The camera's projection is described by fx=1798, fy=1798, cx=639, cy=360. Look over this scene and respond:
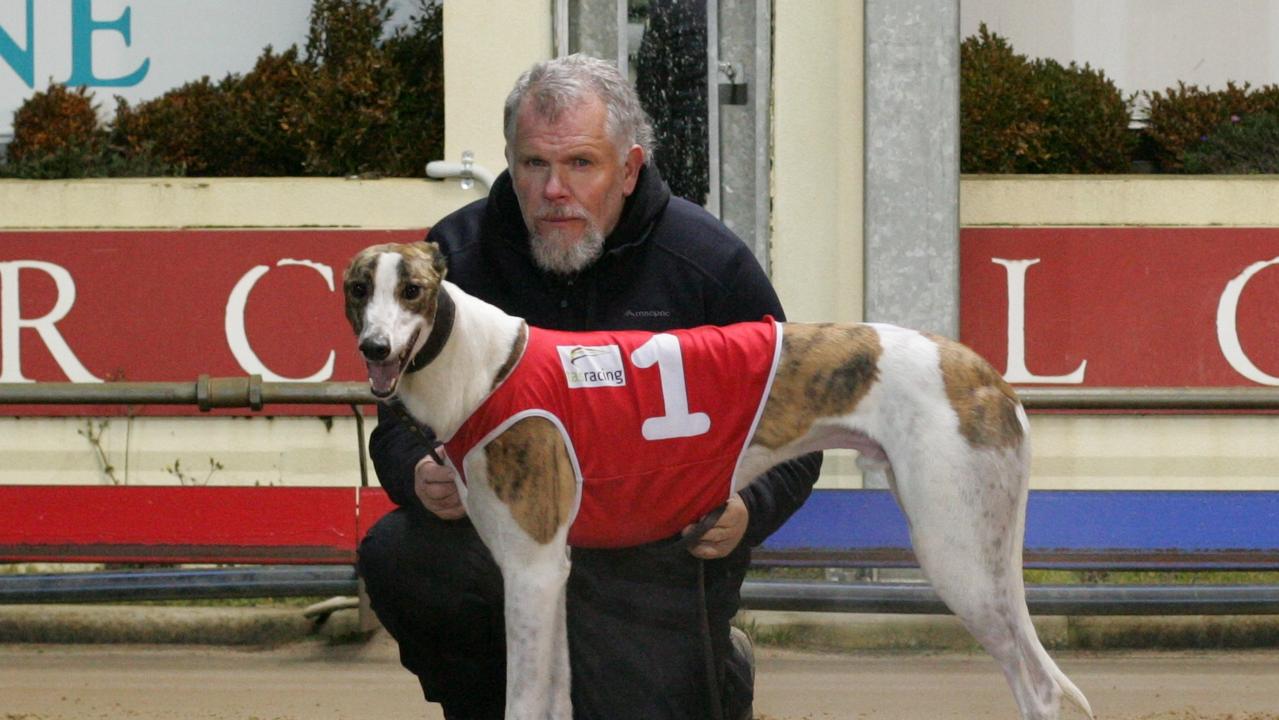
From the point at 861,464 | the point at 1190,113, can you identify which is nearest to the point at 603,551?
the point at 861,464

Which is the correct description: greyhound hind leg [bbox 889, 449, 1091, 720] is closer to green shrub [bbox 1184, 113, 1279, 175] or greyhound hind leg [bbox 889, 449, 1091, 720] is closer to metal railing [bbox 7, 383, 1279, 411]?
metal railing [bbox 7, 383, 1279, 411]

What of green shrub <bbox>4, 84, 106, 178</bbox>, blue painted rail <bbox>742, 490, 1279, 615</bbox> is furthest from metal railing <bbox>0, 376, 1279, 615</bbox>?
green shrub <bbox>4, 84, 106, 178</bbox>

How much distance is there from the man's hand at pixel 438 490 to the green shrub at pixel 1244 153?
208 inches

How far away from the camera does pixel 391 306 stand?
328 cm

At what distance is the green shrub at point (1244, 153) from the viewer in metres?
8.11

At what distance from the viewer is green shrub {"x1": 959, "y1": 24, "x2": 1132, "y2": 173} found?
813cm

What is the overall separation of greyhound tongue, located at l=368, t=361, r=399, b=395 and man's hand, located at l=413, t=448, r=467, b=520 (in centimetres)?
58

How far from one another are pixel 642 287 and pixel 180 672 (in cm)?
284

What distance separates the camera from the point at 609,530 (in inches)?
145

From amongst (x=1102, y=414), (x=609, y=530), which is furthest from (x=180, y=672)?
(x=1102, y=414)

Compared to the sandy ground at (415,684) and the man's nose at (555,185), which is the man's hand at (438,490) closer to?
the man's nose at (555,185)

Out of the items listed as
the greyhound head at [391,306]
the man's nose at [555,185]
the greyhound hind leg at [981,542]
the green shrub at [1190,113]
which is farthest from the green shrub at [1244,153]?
the greyhound head at [391,306]

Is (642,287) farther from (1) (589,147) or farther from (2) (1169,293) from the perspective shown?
(2) (1169,293)

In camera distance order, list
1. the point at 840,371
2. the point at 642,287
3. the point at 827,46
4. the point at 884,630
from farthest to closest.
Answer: the point at 827,46, the point at 884,630, the point at 642,287, the point at 840,371
